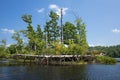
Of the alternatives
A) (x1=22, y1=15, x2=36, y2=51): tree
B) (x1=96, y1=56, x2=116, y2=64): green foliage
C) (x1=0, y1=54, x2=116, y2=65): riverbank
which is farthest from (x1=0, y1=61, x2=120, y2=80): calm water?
(x1=22, y1=15, x2=36, y2=51): tree

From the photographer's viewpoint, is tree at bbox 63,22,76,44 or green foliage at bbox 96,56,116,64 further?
tree at bbox 63,22,76,44

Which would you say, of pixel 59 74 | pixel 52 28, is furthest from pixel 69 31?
pixel 59 74

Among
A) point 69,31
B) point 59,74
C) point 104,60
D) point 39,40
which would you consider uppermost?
point 69,31

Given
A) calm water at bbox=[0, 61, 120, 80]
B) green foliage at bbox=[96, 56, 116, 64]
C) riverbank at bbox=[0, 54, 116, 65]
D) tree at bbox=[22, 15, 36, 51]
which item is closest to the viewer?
calm water at bbox=[0, 61, 120, 80]

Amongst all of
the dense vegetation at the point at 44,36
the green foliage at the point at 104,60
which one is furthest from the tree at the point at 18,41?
the green foliage at the point at 104,60

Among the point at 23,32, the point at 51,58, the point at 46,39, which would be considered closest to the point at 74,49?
the point at 51,58

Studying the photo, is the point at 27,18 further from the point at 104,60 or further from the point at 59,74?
the point at 59,74

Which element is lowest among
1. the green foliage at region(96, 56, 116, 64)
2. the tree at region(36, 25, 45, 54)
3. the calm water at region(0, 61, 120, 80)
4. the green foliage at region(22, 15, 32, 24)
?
the calm water at region(0, 61, 120, 80)

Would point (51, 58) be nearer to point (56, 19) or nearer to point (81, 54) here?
point (81, 54)

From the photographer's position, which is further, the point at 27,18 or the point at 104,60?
the point at 27,18

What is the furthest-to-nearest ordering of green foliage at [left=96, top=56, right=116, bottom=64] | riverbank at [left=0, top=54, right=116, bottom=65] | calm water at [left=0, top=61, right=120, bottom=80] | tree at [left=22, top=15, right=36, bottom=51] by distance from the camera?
tree at [left=22, top=15, right=36, bottom=51]
green foliage at [left=96, top=56, right=116, bottom=64]
riverbank at [left=0, top=54, right=116, bottom=65]
calm water at [left=0, top=61, right=120, bottom=80]

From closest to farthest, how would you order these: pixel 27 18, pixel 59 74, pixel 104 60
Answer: pixel 59 74 → pixel 104 60 → pixel 27 18

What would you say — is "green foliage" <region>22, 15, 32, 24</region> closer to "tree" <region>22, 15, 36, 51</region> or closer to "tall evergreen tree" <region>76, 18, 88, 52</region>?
"tree" <region>22, 15, 36, 51</region>

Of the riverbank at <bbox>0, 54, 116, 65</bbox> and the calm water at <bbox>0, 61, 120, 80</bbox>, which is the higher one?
the riverbank at <bbox>0, 54, 116, 65</bbox>
